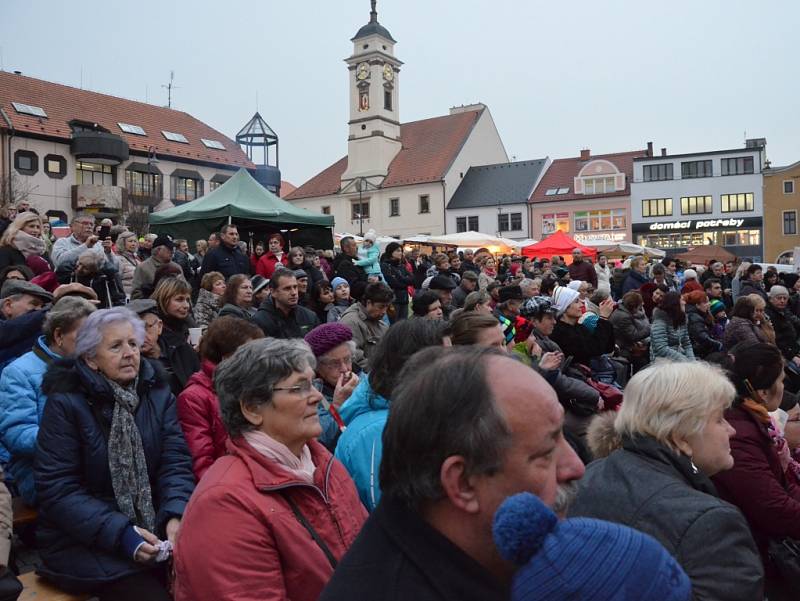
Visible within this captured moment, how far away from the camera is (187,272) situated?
11562mm

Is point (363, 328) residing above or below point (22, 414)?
above

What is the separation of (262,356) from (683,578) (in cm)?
212

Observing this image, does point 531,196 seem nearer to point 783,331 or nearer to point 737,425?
point 783,331

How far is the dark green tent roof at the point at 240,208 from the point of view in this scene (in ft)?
39.7

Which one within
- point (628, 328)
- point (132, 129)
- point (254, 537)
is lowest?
point (254, 537)

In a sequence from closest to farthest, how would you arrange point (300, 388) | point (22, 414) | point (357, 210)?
point (300, 388), point (22, 414), point (357, 210)

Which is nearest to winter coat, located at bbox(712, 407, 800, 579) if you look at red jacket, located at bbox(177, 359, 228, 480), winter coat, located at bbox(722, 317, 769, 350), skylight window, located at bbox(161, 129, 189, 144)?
red jacket, located at bbox(177, 359, 228, 480)

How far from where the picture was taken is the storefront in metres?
50.4

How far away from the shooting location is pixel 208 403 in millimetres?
4051

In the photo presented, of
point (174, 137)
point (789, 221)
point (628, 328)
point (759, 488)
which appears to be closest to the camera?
point (759, 488)

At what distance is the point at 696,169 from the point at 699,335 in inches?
1847

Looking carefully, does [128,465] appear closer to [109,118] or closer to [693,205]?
[109,118]

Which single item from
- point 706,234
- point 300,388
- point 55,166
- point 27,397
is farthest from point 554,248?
point 55,166

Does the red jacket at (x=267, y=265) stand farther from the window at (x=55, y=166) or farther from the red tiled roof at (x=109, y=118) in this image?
the window at (x=55, y=166)
